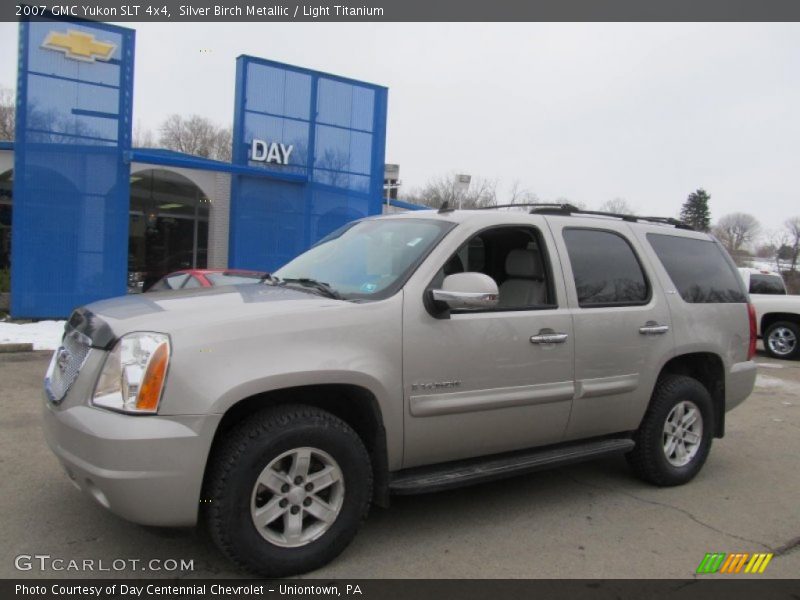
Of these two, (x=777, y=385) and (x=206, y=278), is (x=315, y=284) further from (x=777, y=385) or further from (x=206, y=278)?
(x=777, y=385)

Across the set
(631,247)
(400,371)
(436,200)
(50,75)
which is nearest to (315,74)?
(50,75)

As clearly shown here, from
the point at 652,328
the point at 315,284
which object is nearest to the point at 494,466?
the point at 315,284

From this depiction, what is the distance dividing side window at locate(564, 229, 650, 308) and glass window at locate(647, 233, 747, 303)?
36 centimetres

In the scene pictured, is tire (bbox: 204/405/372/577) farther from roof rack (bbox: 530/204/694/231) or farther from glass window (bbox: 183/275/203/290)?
glass window (bbox: 183/275/203/290)

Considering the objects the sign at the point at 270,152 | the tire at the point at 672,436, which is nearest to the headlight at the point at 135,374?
the tire at the point at 672,436

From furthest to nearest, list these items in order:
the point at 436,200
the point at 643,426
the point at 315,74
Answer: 1. the point at 436,200
2. the point at 315,74
3. the point at 643,426

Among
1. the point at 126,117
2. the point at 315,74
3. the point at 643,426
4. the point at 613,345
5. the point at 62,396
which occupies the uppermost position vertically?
the point at 315,74

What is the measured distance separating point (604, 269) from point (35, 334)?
10.0 meters

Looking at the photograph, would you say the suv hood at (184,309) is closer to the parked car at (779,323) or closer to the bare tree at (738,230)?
the parked car at (779,323)

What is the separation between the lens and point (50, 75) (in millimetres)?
12359

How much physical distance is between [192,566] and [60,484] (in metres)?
1.56

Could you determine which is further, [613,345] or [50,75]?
Answer: [50,75]

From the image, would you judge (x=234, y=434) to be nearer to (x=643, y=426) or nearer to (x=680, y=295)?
(x=643, y=426)

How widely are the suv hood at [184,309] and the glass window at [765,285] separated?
44.2ft
